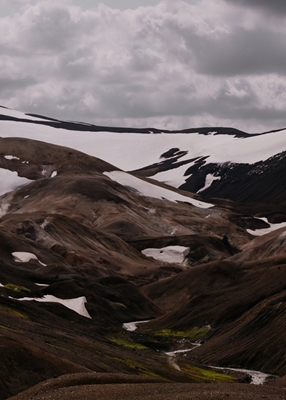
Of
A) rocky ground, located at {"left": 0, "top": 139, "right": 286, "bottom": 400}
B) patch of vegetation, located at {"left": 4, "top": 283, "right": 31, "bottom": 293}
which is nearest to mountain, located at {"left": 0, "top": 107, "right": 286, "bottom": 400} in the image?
rocky ground, located at {"left": 0, "top": 139, "right": 286, "bottom": 400}

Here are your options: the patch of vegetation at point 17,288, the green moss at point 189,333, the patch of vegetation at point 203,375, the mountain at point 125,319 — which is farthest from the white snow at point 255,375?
the patch of vegetation at point 17,288

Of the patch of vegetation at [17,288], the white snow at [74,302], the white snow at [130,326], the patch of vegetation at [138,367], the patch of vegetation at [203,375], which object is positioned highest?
the patch of vegetation at [17,288]

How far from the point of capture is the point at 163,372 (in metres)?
67.5

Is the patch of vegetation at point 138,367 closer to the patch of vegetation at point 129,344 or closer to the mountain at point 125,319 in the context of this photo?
the mountain at point 125,319

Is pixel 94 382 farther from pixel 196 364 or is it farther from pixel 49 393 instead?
pixel 196 364

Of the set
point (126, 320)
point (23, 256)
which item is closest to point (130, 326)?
point (126, 320)

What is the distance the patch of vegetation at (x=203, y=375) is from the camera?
7106cm

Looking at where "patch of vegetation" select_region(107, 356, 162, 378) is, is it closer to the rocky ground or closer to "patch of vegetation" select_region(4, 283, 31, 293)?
the rocky ground

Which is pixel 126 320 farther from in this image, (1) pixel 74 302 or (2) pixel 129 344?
(2) pixel 129 344

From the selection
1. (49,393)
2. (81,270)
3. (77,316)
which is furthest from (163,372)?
(81,270)

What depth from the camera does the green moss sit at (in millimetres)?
106625

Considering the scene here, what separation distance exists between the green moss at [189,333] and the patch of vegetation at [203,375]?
24684mm

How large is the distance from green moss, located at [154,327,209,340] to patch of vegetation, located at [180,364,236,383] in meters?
24.7

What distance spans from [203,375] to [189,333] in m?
34.0
